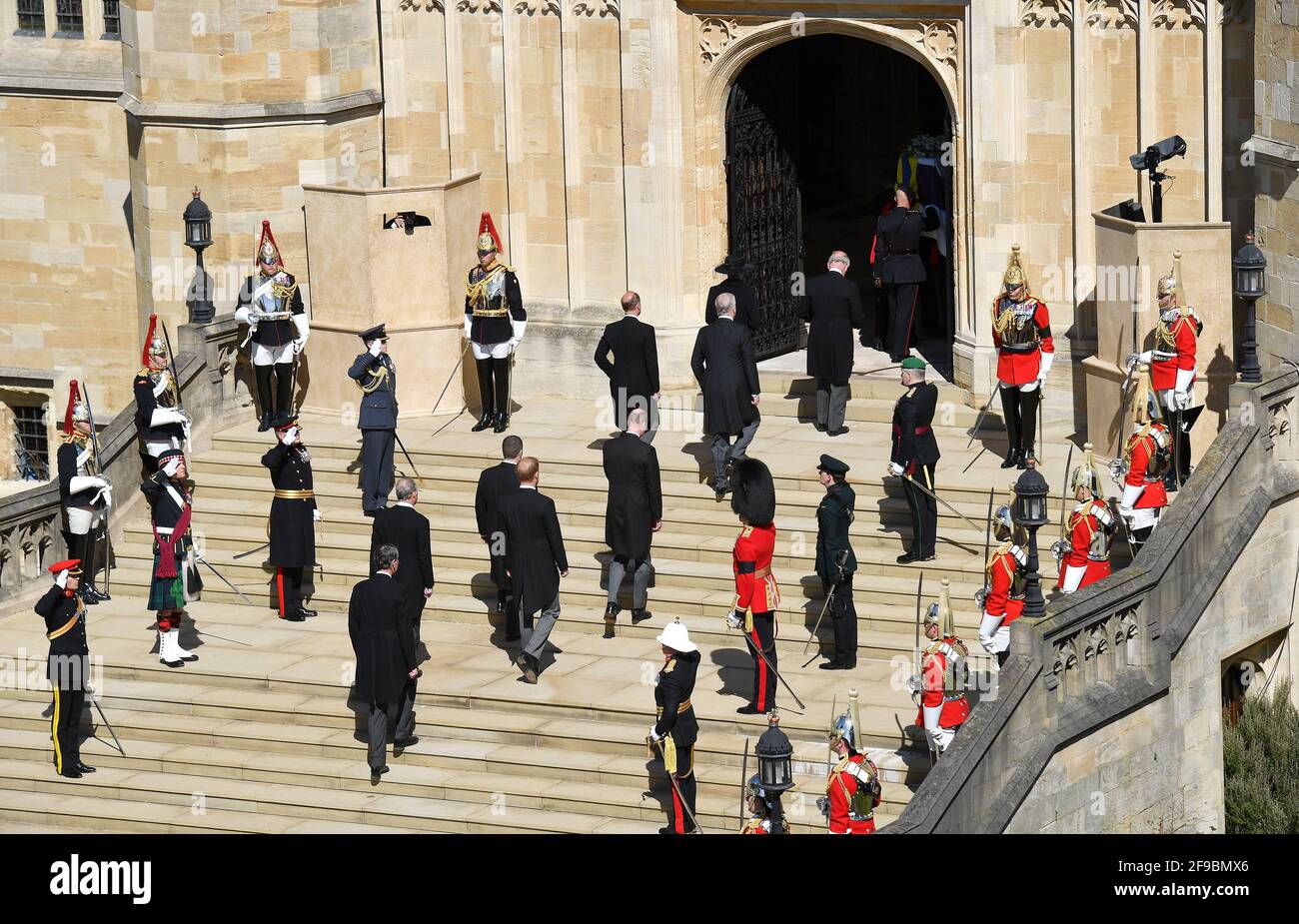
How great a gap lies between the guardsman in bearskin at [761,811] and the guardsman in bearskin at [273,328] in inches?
399

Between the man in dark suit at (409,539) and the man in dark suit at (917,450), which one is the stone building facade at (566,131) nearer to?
the man in dark suit at (917,450)

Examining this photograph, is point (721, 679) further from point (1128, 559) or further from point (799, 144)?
point (799, 144)

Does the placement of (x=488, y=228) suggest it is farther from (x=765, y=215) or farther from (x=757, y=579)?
(x=757, y=579)

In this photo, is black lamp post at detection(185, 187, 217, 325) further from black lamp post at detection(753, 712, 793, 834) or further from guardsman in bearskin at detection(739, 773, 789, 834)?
black lamp post at detection(753, 712, 793, 834)

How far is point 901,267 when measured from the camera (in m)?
30.6

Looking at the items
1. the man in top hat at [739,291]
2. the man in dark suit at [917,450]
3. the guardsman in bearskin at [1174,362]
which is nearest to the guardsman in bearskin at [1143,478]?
the guardsman in bearskin at [1174,362]

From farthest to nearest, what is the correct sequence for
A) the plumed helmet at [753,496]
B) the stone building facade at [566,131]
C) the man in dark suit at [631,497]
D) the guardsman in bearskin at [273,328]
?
1. the guardsman in bearskin at [273,328]
2. the stone building facade at [566,131]
3. the man in dark suit at [631,497]
4. the plumed helmet at [753,496]

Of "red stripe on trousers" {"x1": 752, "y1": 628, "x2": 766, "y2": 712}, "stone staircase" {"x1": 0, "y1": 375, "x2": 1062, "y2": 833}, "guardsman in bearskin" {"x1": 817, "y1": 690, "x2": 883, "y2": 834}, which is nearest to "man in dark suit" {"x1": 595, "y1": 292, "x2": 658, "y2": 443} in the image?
"stone staircase" {"x1": 0, "y1": 375, "x2": 1062, "y2": 833}

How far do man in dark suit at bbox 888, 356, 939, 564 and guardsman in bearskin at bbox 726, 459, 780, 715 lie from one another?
2173mm

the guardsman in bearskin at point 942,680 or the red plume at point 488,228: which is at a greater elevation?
the red plume at point 488,228

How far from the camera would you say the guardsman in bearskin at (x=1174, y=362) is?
26188 mm

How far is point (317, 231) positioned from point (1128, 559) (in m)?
9.61
